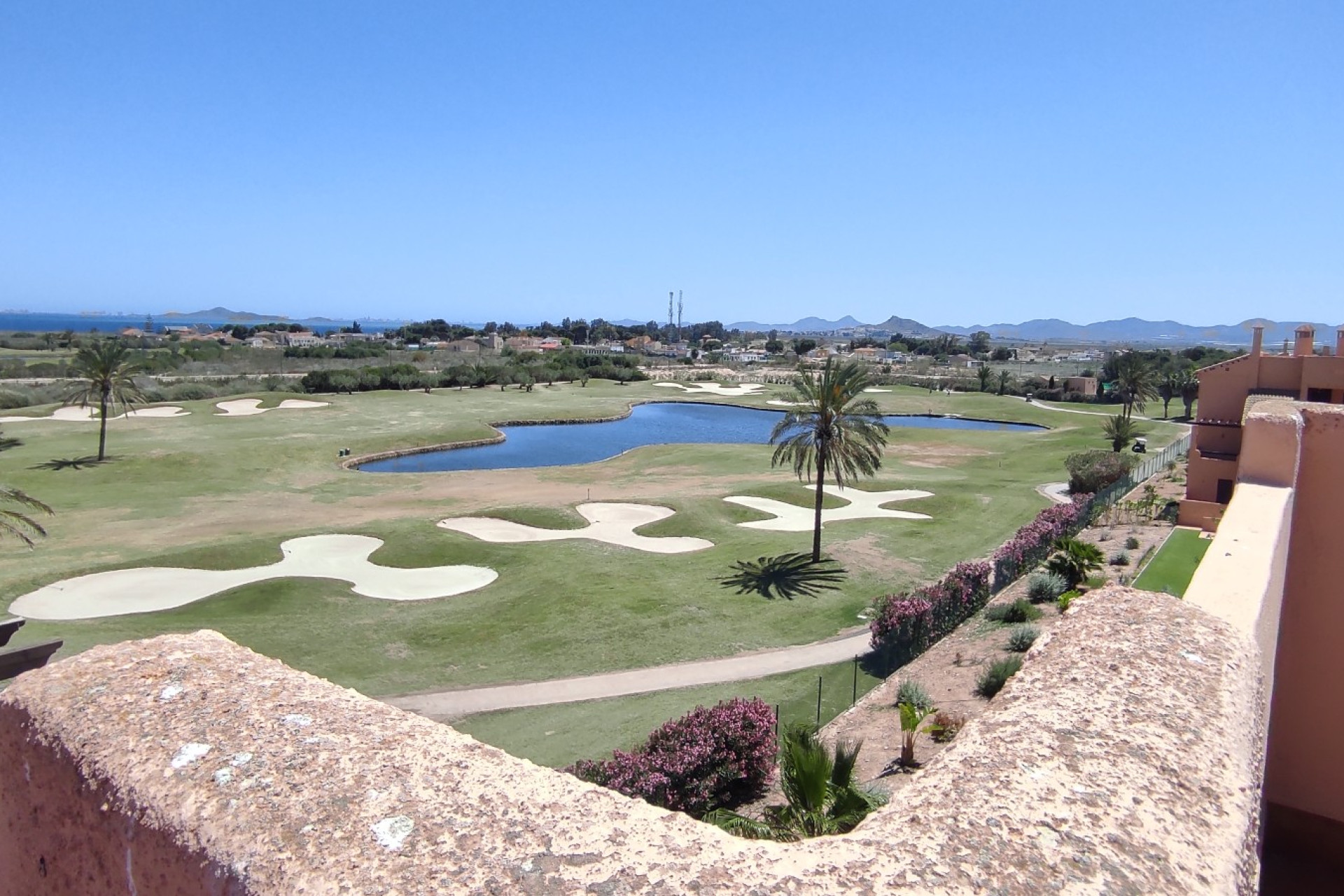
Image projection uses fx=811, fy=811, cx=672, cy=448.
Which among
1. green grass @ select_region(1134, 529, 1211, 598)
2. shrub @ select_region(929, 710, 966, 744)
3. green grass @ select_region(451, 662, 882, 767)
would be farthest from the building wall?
green grass @ select_region(451, 662, 882, 767)

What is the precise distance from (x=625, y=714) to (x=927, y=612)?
7.28m

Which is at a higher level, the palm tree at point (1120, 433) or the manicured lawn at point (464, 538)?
the palm tree at point (1120, 433)

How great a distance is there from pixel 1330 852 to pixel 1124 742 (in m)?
5.79

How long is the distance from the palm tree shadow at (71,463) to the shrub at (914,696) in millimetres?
37785

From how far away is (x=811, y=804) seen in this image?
7.57 m

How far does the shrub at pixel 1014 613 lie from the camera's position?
1764 cm

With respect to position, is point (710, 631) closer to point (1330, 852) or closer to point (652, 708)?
point (652, 708)

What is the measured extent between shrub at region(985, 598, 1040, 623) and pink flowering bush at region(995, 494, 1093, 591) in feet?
9.94

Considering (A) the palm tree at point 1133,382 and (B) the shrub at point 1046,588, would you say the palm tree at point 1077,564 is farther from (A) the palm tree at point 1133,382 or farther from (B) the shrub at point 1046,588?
(A) the palm tree at point 1133,382

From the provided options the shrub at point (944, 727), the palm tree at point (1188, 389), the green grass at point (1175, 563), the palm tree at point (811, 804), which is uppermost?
the palm tree at point (1188, 389)

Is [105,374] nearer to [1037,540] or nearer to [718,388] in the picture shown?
[1037,540]

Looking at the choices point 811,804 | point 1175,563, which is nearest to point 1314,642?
point 811,804

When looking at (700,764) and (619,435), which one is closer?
(700,764)

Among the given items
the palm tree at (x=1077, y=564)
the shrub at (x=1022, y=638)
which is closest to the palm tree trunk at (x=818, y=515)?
the palm tree at (x=1077, y=564)
